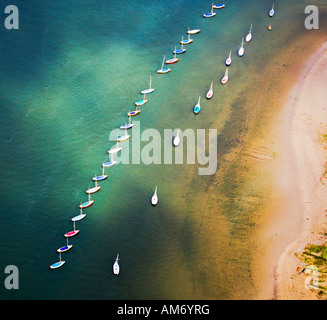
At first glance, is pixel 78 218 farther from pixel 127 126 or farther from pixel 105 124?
pixel 127 126

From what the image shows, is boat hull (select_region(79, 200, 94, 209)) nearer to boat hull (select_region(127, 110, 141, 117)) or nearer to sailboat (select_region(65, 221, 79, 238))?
sailboat (select_region(65, 221, 79, 238))

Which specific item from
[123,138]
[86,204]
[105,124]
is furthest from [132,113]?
[86,204]

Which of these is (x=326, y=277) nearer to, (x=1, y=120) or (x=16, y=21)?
(x=1, y=120)

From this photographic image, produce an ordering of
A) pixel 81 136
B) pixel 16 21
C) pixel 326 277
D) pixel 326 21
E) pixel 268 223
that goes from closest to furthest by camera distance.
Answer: pixel 326 277
pixel 268 223
pixel 81 136
pixel 16 21
pixel 326 21

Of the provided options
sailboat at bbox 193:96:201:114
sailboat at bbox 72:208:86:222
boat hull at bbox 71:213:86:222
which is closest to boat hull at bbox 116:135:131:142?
sailboat at bbox 193:96:201:114
